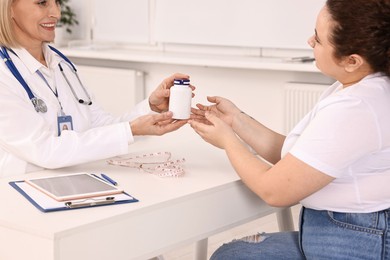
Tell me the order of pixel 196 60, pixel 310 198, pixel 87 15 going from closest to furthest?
pixel 310 198
pixel 196 60
pixel 87 15

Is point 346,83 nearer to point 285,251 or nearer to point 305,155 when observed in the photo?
point 305,155

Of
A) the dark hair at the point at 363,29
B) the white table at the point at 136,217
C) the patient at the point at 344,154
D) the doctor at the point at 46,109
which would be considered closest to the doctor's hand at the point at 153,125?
the doctor at the point at 46,109

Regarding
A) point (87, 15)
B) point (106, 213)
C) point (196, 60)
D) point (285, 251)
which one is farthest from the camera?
point (87, 15)

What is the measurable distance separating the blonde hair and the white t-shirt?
111 cm

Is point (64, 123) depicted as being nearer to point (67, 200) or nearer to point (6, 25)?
point (6, 25)

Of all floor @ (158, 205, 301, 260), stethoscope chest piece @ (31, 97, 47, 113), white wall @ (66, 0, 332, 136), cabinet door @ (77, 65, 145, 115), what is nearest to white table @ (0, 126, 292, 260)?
stethoscope chest piece @ (31, 97, 47, 113)

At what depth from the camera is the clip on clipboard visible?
173 centimetres

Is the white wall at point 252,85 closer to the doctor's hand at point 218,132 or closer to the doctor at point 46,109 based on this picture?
the doctor at point 46,109

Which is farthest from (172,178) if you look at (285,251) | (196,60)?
(196,60)

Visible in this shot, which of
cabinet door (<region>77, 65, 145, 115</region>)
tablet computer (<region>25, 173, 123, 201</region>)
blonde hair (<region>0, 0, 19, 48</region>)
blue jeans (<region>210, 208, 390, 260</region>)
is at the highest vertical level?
blonde hair (<region>0, 0, 19, 48</region>)

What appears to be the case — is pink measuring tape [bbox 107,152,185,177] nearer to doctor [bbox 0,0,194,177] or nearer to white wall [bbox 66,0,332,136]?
doctor [bbox 0,0,194,177]

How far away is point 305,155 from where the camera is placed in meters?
1.71

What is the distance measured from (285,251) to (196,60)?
3.05 meters

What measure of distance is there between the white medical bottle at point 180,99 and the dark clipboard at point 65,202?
1.40 ft
